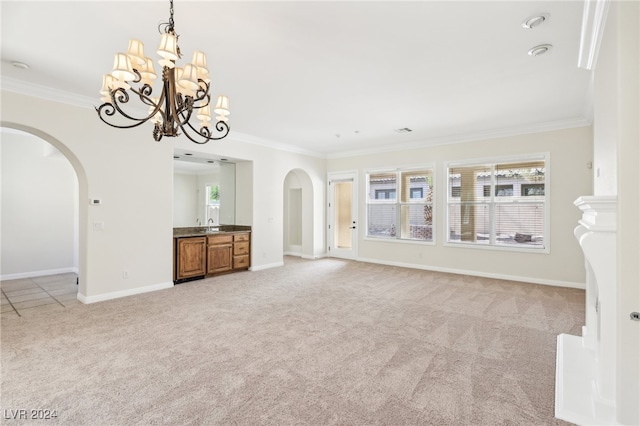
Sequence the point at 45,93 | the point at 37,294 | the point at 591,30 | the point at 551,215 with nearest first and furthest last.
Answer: the point at 591,30
the point at 45,93
the point at 37,294
the point at 551,215

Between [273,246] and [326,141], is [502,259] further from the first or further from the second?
[273,246]

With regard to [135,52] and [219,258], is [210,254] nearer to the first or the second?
[219,258]

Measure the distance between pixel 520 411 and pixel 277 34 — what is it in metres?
3.47

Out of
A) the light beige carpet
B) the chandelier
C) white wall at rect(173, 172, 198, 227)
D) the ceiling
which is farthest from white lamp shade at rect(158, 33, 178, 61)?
white wall at rect(173, 172, 198, 227)

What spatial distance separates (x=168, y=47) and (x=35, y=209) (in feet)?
20.9

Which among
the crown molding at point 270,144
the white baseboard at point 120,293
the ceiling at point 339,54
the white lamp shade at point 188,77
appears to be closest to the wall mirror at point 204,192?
the crown molding at point 270,144

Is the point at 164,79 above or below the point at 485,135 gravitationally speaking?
below

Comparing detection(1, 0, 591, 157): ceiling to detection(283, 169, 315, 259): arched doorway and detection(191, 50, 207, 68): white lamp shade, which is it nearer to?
detection(191, 50, 207, 68): white lamp shade

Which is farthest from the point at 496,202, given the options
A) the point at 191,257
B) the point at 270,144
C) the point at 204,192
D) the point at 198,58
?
the point at 204,192

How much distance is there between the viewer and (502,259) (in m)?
5.96

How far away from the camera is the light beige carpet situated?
2074 mm

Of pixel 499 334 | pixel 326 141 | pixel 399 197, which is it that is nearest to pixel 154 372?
pixel 499 334

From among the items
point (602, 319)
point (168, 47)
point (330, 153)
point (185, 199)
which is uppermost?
point (330, 153)

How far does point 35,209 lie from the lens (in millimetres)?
6312
